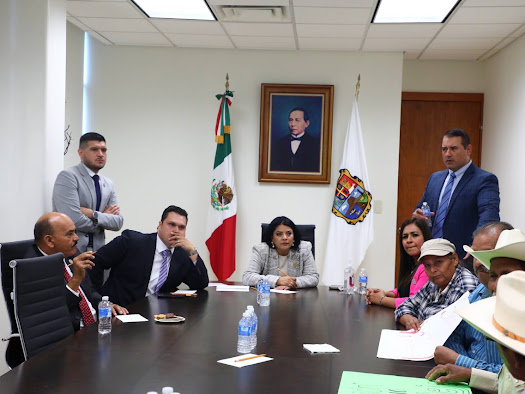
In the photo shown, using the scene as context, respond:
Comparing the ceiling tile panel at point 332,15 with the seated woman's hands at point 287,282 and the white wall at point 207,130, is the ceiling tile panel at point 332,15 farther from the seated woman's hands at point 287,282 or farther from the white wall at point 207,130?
the seated woman's hands at point 287,282

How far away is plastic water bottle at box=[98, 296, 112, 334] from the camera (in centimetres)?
275

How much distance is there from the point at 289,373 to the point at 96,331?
1038 millimetres

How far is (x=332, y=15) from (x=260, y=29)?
85 cm

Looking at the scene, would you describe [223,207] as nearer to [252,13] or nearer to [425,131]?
[252,13]

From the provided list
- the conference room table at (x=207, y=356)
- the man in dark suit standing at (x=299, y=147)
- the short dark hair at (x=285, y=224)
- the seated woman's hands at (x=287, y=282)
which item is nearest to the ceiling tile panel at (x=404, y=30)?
the man in dark suit standing at (x=299, y=147)

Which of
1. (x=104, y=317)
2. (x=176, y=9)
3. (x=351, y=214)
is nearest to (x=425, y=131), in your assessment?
(x=351, y=214)

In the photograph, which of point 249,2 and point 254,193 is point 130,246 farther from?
point 254,193

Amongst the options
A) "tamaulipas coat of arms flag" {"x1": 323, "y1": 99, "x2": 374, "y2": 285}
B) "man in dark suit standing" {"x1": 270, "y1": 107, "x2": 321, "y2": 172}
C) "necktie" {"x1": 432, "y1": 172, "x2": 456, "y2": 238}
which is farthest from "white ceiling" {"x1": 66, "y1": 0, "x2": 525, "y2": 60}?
"necktie" {"x1": 432, "y1": 172, "x2": 456, "y2": 238}

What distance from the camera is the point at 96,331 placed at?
110 inches

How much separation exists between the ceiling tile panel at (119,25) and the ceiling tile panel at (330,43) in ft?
5.12

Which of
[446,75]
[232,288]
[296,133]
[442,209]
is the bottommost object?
[232,288]

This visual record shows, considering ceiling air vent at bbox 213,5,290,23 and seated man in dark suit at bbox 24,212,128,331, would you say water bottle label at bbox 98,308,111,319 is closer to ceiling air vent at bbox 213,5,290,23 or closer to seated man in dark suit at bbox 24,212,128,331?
seated man in dark suit at bbox 24,212,128,331

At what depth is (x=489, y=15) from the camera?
16.7ft

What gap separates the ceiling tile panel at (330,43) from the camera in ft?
19.9
